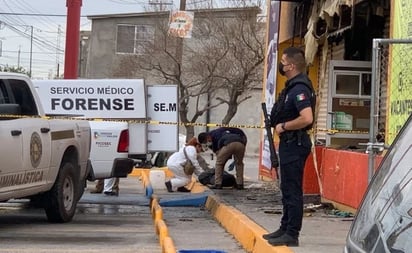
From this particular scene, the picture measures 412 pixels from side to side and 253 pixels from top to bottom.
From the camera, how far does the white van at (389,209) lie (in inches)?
89.1

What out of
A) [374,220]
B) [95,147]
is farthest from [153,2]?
[374,220]

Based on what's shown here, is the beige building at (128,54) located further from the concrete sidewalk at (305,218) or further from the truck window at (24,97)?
the truck window at (24,97)

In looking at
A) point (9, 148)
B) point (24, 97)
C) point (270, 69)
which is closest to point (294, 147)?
point (9, 148)

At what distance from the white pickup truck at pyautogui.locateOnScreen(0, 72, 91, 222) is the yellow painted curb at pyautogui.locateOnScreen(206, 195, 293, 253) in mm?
2055

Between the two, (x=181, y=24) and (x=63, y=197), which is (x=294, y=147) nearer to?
(x=63, y=197)

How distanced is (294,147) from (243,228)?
6.93 ft

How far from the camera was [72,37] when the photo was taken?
19109 mm

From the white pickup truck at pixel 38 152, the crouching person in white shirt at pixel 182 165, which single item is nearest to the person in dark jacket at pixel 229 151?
the crouching person in white shirt at pixel 182 165

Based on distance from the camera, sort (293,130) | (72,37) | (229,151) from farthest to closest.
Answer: (72,37) → (229,151) → (293,130)

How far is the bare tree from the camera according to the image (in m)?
28.3

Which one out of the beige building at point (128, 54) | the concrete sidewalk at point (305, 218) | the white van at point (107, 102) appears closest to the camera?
the concrete sidewalk at point (305, 218)

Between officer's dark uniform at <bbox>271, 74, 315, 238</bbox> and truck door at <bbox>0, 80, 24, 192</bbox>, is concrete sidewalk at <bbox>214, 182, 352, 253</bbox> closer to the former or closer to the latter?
officer's dark uniform at <bbox>271, 74, 315, 238</bbox>

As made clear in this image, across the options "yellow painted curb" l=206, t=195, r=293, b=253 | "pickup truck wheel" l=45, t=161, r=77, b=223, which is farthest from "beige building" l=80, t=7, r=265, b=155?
"pickup truck wheel" l=45, t=161, r=77, b=223

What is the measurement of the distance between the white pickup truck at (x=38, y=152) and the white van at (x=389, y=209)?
20.6 ft
